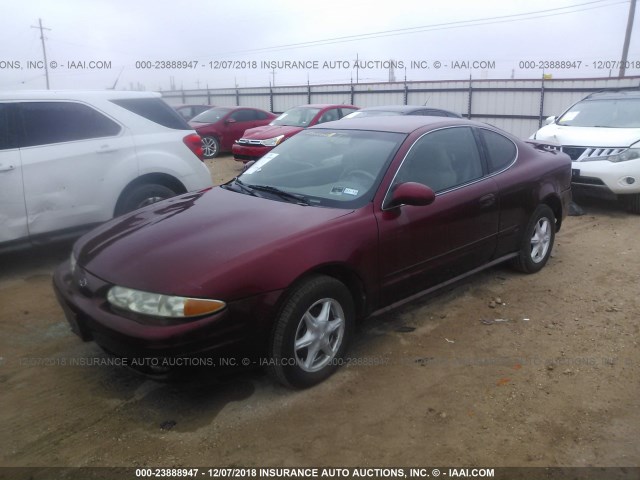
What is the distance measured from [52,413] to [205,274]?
3.96 feet

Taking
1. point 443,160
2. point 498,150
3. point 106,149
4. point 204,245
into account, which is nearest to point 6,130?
point 106,149

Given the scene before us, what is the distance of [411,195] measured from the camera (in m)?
3.32

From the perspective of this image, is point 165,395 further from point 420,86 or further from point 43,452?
point 420,86

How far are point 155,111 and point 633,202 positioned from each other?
6.44 m

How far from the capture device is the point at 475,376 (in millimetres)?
3275

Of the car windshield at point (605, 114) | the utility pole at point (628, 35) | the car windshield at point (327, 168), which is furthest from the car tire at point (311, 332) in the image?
the utility pole at point (628, 35)

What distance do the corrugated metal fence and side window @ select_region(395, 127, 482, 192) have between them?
11334 mm

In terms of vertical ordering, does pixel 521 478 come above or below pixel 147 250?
below

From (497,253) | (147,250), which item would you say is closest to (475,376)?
(497,253)

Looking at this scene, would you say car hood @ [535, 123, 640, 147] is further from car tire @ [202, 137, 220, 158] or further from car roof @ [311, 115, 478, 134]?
car tire @ [202, 137, 220, 158]

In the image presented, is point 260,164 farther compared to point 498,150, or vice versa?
point 498,150

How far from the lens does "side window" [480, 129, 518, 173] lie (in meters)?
4.41

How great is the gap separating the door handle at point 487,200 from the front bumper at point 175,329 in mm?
2068

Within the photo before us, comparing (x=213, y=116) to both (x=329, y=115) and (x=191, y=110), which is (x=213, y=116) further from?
(x=191, y=110)
